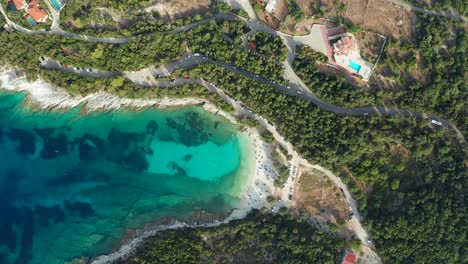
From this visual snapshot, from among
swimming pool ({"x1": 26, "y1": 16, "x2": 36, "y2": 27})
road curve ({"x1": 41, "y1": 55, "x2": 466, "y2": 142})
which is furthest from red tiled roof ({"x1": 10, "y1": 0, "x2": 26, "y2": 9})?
road curve ({"x1": 41, "y1": 55, "x2": 466, "y2": 142})

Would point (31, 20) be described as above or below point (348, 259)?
above

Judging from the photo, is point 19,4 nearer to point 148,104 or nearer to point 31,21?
point 31,21

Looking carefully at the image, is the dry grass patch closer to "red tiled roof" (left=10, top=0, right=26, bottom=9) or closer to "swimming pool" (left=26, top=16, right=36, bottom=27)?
"swimming pool" (left=26, top=16, right=36, bottom=27)

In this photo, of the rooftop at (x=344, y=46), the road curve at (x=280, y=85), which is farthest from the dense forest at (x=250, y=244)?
the rooftop at (x=344, y=46)

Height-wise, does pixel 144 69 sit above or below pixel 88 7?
below

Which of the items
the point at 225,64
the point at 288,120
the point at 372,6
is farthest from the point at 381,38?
the point at 225,64

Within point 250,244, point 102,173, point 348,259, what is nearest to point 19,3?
point 102,173

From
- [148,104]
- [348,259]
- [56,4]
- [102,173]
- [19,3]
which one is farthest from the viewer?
[148,104]

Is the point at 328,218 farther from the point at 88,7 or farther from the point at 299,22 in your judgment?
the point at 88,7
